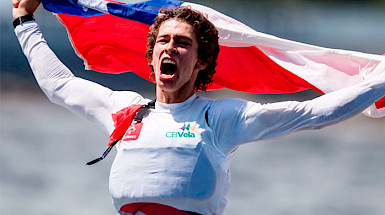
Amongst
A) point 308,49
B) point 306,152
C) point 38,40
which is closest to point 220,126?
point 308,49

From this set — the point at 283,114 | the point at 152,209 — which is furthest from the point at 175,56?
the point at 152,209

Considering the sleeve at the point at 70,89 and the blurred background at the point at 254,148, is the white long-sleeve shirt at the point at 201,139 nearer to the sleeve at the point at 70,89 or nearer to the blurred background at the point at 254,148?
the sleeve at the point at 70,89

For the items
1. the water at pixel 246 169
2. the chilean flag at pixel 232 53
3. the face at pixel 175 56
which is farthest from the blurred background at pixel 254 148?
the face at pixel 175 56

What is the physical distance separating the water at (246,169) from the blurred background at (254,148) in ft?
0.04

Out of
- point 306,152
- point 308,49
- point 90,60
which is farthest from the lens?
point 306,152

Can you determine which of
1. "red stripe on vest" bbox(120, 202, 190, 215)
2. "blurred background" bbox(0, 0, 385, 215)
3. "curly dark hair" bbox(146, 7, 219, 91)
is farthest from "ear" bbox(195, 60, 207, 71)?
"blurred background" bbox(0, 0, 385, 215)

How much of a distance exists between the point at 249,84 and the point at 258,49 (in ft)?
0.77

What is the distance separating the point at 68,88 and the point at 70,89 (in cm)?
1

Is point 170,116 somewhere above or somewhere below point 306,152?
above

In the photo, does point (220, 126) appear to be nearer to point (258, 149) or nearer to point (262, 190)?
point (262, 190)

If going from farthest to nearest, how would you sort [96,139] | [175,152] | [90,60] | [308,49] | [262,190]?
[96,139] → [262,190] → [90,60] → [308,49] → [175,152]

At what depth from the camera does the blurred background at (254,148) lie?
24.4 ft

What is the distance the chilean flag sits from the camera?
3.39 m

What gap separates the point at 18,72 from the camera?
9.20 m
